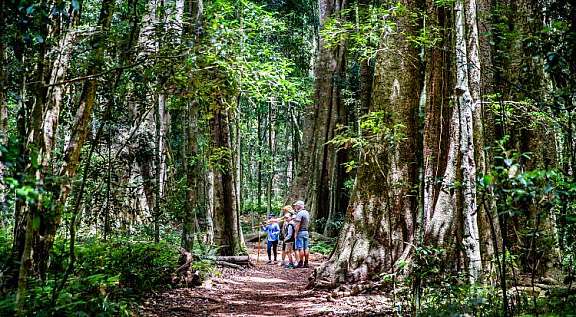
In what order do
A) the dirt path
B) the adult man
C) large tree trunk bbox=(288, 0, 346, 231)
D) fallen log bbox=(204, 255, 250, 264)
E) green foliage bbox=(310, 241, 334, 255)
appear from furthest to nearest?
large tree trunk bbox=(288, 0, 346, 231), green foliage bbox=(310, 241, 334, 255), the adult man, fallen log bbox=(204, 255, 250, 264), the dirt path

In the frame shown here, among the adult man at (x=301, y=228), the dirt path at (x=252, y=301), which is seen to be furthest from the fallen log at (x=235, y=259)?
the adult man at (x=301, y=228)

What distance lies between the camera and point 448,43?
8.67 m

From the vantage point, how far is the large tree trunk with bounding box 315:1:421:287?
913 centimetres

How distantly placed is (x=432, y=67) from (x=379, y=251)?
3342mm

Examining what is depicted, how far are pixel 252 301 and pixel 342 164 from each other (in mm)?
2900

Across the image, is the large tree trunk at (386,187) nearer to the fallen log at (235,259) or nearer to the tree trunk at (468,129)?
the tree trunk at (468,129)

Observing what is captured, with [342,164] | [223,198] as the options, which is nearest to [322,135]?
[223,198]

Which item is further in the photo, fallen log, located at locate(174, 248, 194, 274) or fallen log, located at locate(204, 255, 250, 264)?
fallen log, located at locate(204, 255, 250, 264)

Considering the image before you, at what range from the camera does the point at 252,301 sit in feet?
30.1

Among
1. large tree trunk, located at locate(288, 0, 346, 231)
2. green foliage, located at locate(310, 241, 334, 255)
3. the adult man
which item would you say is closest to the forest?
the adult man

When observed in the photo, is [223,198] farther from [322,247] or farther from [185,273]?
[322,247]

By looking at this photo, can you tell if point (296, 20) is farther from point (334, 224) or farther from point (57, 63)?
point (57, 63)

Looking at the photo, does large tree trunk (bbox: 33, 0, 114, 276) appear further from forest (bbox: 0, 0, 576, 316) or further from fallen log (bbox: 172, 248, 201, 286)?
fallen log (bbox: 172, 248, 201, 286)

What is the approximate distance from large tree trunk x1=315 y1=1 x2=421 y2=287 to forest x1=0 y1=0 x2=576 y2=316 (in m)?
0.03
